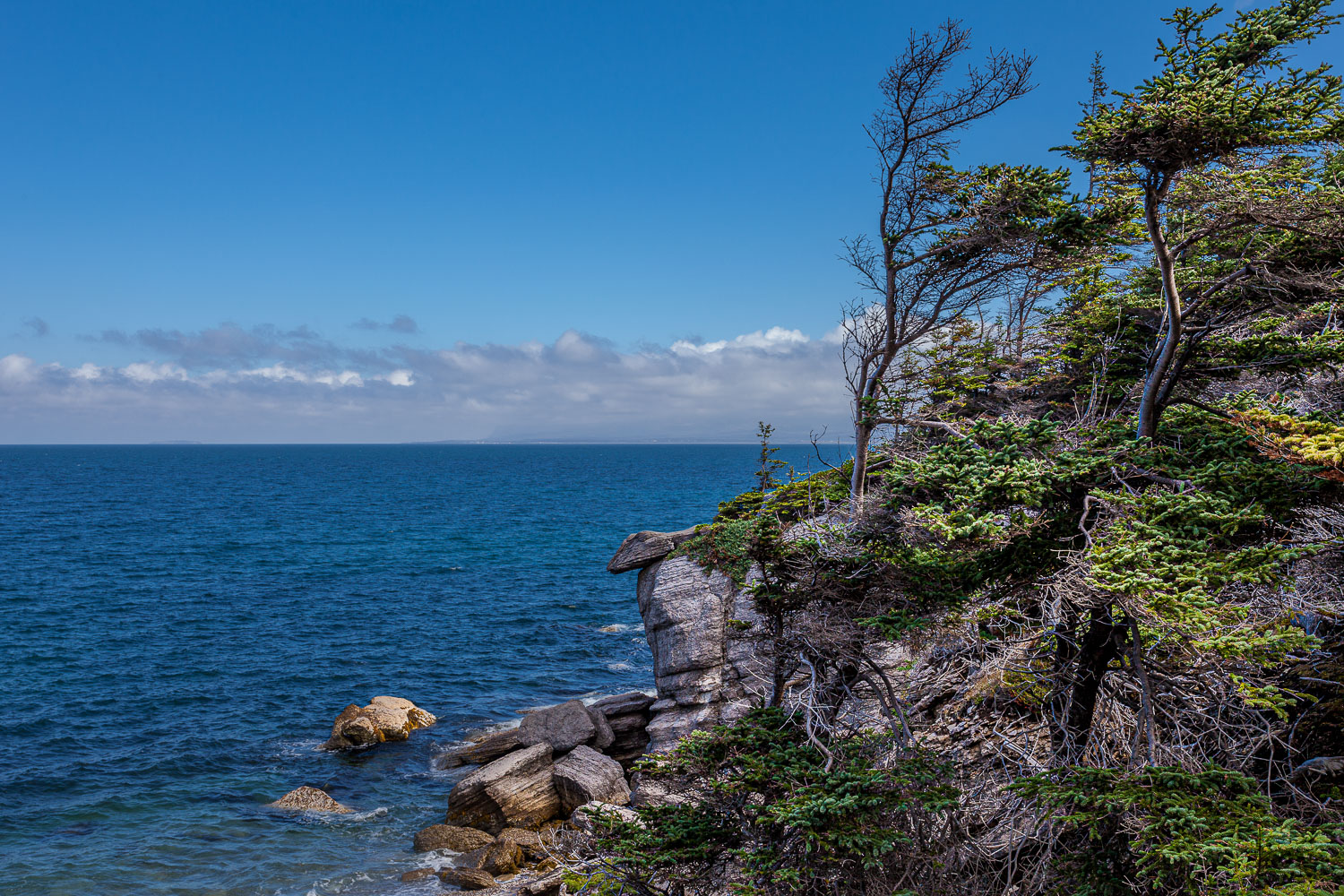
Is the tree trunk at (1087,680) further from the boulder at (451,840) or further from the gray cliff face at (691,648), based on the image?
the boulder at (451,840)

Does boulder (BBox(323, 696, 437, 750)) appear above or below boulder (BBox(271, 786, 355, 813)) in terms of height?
above

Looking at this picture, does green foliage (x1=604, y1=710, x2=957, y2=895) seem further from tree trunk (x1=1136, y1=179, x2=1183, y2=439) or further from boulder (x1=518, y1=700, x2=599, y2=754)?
boulder (x1=518, y1=700, x2=599, y2=754)

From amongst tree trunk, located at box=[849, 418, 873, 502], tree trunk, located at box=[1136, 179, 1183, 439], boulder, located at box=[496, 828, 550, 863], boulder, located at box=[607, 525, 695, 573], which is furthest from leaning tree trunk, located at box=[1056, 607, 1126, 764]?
boulder, located at box=[607, 525, 695, 573]

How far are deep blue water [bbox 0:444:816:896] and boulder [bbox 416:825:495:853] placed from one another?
24.1 inches

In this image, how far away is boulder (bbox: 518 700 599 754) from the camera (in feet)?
79.9

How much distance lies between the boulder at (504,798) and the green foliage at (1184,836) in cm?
1630

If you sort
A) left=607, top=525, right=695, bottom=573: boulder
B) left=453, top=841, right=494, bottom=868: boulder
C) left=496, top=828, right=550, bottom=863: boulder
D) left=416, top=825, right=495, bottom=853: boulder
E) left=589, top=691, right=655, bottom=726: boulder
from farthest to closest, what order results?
left=589, top=691, right=655, bottom=726: boulder, left=607, top=525, right=695, bottom=573: boulder, left=416, top=825, right=495, bottom=853: boulder, left=496, top=828, right=550, bottom=863: boulder, left=453, top=841, right=494, bottom=868: boulder

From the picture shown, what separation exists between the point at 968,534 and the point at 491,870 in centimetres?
1693

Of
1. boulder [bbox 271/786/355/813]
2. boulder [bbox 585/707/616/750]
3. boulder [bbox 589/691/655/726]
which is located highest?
boulder [bbox 589/691/655/726]

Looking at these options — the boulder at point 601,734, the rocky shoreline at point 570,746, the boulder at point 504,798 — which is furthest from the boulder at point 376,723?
the boulder at point 601,734

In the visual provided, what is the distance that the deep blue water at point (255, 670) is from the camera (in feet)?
66.9

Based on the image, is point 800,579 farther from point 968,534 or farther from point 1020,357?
point 1020,357

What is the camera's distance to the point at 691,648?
23.3m

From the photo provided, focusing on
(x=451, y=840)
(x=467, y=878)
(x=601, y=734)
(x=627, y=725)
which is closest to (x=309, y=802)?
(x=451, y=840)
